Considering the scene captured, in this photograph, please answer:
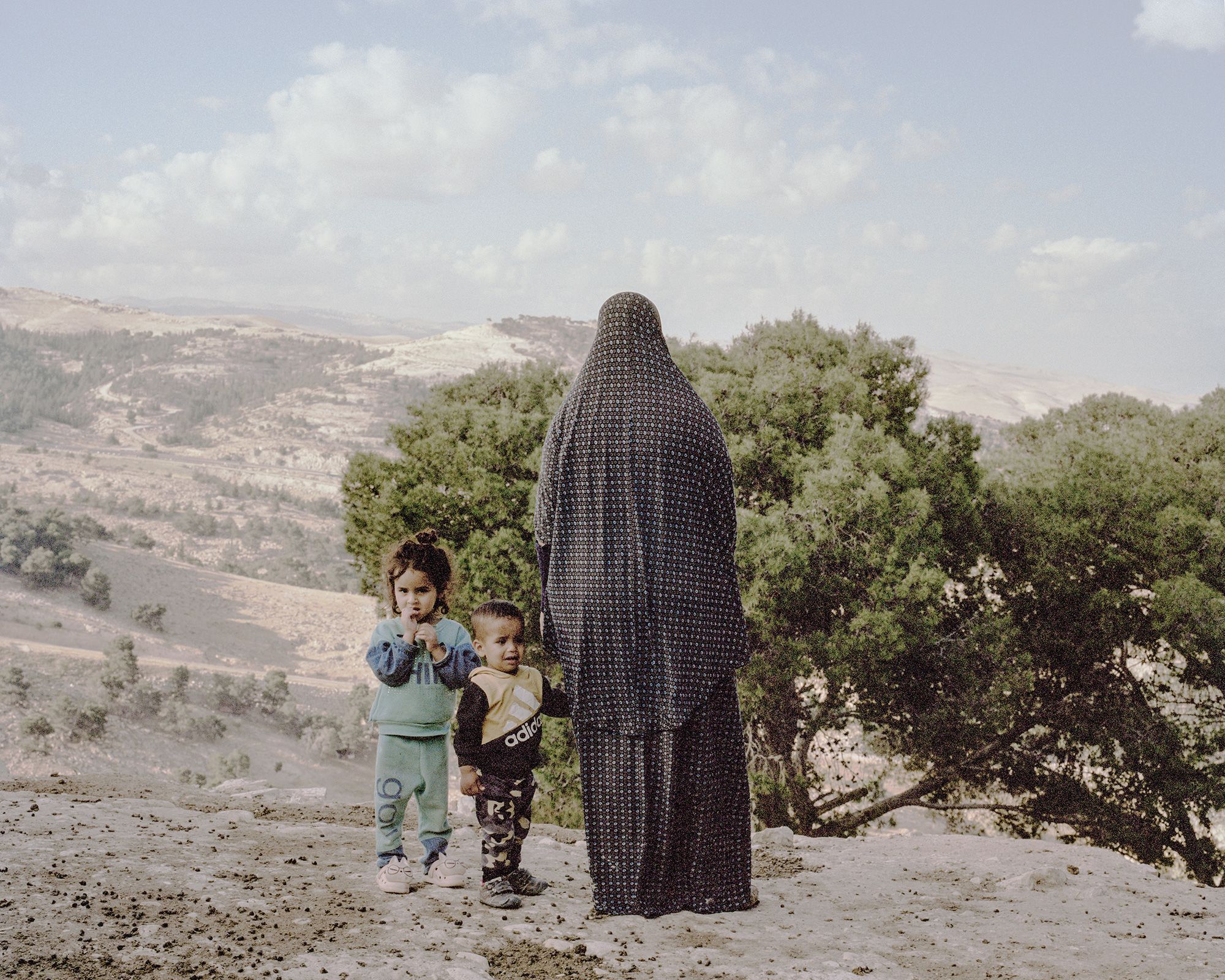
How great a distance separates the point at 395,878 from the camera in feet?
15.7

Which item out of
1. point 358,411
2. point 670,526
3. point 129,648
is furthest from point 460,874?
point 358,411

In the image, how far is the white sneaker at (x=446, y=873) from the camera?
4828 millimetres

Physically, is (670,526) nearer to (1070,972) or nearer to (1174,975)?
(1070,972)

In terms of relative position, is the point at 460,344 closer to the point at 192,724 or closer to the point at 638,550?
the point at 192,724

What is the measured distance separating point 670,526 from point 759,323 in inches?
480

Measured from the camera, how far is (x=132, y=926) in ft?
13.3

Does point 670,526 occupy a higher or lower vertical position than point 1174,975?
higher

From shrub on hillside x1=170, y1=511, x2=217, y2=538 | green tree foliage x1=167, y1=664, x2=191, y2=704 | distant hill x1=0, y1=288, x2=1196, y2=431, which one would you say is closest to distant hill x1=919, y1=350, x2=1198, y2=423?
distant hill x1=0, y1=288, x2=1196, y2=431

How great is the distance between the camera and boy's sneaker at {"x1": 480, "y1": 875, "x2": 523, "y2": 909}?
4625 mm

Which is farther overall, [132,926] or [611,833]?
[611,833]

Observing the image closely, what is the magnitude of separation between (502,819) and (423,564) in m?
1.24

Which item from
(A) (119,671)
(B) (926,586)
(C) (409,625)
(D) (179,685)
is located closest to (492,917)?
(C) (409,625)

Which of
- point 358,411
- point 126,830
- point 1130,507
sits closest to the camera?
point 126,830

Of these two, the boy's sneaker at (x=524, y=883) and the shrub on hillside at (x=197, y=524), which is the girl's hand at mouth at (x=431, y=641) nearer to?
the boy's sneaker at (x=524, y=883)
